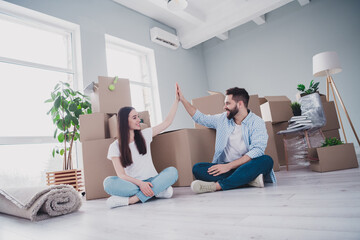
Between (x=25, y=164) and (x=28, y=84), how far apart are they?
1007mm

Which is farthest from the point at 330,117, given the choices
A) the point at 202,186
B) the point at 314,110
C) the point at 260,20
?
the point at 260,20

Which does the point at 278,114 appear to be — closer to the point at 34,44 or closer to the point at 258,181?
the point at 258,181

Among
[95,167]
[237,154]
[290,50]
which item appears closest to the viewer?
[237,154]

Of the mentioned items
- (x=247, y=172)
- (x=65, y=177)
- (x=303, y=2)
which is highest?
(x=303, y=2)

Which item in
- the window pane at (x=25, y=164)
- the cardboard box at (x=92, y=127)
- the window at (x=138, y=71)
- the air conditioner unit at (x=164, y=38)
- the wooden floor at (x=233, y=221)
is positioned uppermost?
the air conditioner unit at (x=164, y=38)

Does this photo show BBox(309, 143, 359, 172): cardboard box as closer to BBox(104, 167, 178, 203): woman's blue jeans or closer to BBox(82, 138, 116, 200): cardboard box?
BBox(104, 167, 178, 203): woman's blue jeans

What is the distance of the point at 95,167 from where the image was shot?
2.03m

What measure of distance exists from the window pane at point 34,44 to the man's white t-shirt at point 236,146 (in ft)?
8.93

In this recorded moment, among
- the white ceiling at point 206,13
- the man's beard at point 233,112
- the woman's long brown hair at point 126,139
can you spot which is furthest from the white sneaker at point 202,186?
the white ceiling at point 206,13

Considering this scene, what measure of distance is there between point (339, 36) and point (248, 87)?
175 centimetres

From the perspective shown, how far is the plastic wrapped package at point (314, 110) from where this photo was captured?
Result: 2.22 meters

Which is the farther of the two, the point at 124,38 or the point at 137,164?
the point at 124,38

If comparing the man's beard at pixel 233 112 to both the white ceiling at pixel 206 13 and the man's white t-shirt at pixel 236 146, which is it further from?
the white ceiling at pixel 206 13

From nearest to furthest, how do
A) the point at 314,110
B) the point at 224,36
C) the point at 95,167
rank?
the point at 95,167, the point at 314,110, the point at 224,36
